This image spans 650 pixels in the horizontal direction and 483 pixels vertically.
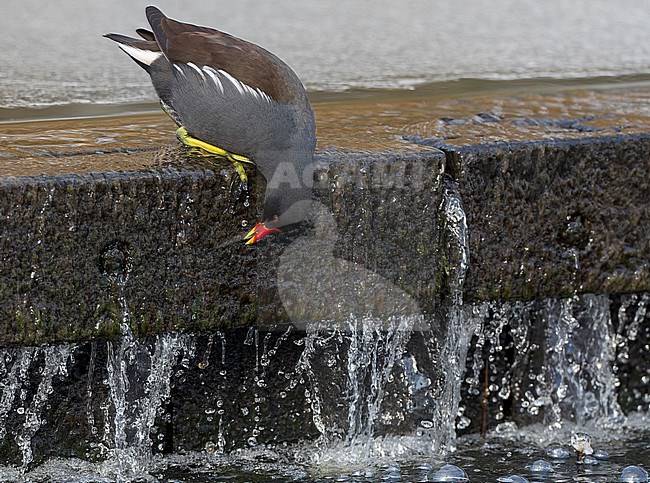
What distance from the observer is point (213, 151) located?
11.8 ft

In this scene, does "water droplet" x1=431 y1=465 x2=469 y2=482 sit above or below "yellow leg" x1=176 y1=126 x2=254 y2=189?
below

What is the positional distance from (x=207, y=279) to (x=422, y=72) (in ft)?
10.4

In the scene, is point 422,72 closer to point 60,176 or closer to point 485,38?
point 485,38

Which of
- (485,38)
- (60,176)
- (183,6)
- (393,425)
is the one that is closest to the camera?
(60,176)

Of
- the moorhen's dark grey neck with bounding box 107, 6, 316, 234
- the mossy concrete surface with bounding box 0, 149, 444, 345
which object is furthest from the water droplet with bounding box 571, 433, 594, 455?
the moorhen's dark grey neck with bounding box 107, 6, 316, 234

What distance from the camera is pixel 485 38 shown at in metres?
7.72

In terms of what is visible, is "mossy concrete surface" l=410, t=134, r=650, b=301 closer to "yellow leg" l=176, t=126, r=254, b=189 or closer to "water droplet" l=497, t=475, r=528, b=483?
"water droplet" l=497, t=475, r=528, b=483

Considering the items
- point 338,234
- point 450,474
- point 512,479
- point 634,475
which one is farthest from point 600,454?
point 338,234

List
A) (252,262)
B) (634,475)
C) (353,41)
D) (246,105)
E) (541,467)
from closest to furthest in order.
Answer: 1. (246,105)
2. (252,262)
3. (634,475)
4. (541,467)
5. (353,41)

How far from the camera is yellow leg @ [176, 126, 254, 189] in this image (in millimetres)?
3424

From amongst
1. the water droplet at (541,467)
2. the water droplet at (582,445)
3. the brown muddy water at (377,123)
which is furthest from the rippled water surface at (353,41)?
the water droplet at (541,467)

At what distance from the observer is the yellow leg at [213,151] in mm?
3424

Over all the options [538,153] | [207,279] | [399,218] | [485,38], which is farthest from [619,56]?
[207,279]

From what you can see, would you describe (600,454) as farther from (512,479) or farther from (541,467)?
(512,479)
